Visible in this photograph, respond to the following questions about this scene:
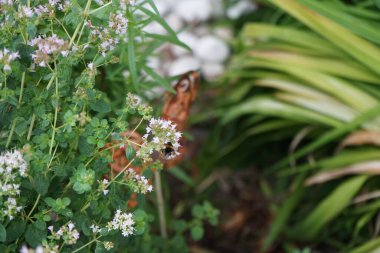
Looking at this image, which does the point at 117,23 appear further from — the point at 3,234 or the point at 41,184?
the point at 3,234

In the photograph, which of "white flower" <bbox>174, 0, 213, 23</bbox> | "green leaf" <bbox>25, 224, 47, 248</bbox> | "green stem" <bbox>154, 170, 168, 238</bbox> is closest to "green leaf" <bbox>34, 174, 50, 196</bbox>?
"green leaf" <bbox>25, 224, 47, 248</bbox>

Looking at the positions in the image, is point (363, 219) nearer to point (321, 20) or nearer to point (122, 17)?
point (321, 20)

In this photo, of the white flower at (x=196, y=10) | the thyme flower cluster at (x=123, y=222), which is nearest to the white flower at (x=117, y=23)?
the thyme flower cluster at (x=123, y=222)

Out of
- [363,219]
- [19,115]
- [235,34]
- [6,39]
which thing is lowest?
[19,115]

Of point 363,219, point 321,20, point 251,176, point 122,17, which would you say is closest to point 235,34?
point 251,176

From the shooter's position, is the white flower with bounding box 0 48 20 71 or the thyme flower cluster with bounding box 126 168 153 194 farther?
the thyme flower cluster with bounding box 126 168 153 194

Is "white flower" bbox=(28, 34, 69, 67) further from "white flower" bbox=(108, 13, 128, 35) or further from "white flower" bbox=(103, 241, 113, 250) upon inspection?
"white flower" bbox=(103, 241, 113, 250)

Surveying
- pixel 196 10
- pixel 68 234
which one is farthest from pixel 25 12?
pixel 196 10

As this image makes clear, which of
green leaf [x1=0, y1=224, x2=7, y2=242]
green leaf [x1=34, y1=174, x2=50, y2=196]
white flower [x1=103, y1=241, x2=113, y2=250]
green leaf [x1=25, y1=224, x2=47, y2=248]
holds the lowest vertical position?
green leaf [x1=0, y1=224, x2=7, y2=242]
